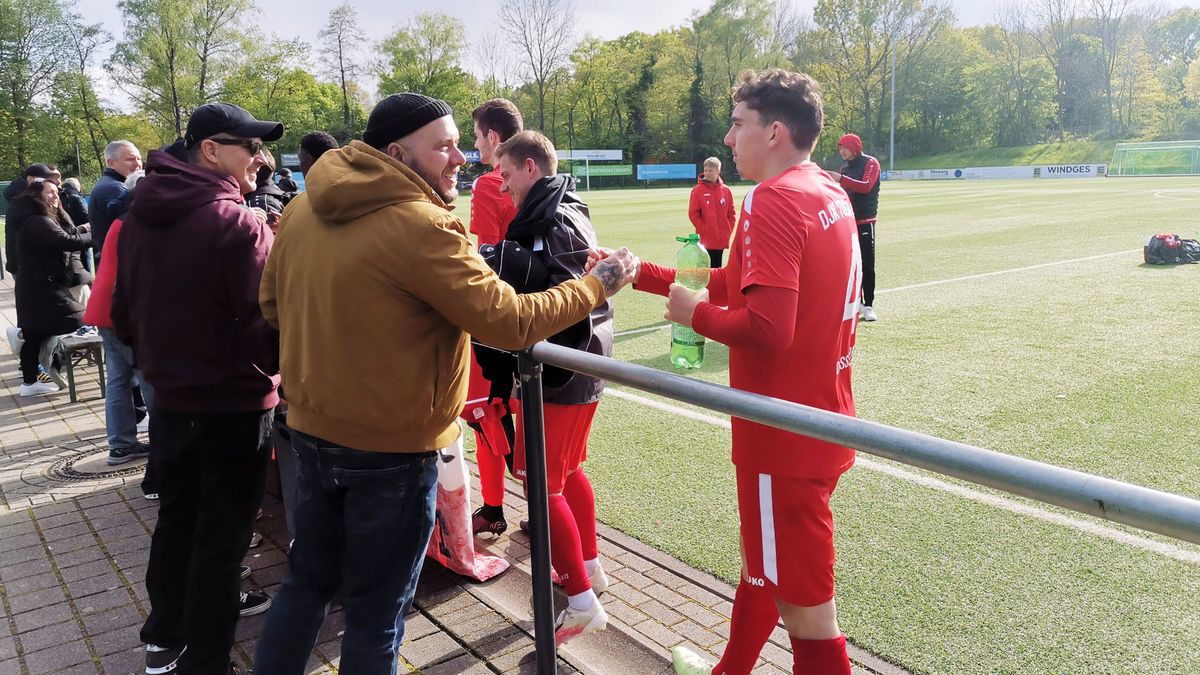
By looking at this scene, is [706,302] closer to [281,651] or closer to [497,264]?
[497,264]

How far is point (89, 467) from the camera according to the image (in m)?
5.79

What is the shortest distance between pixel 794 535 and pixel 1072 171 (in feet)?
204

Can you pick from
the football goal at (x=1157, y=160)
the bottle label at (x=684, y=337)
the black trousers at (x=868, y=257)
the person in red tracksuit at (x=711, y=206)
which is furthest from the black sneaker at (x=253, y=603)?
the football goal at (x=1157, y=160)

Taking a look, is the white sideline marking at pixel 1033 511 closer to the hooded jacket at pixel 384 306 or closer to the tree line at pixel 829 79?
the hooded jacket at pixel 384 306

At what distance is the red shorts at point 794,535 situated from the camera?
2283mm

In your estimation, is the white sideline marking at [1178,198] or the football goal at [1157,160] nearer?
the white sideline marking at [1178,198]

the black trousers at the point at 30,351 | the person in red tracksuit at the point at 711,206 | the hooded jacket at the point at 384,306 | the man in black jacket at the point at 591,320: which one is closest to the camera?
the hooded jacket at the point at 384,306

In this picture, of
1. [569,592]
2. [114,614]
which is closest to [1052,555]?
[569,592]

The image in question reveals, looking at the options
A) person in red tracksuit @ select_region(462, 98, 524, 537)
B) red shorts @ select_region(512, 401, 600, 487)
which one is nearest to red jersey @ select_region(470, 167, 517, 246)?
person in red tracksuit @ select_region(462, 98, 524, 537)

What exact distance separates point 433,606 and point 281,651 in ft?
4.19

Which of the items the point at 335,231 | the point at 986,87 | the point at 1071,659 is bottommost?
the point at 1071,659

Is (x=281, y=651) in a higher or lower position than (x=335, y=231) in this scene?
lower

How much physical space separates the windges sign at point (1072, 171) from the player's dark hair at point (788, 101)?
59461mm

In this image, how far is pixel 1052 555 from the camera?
3896 mm
